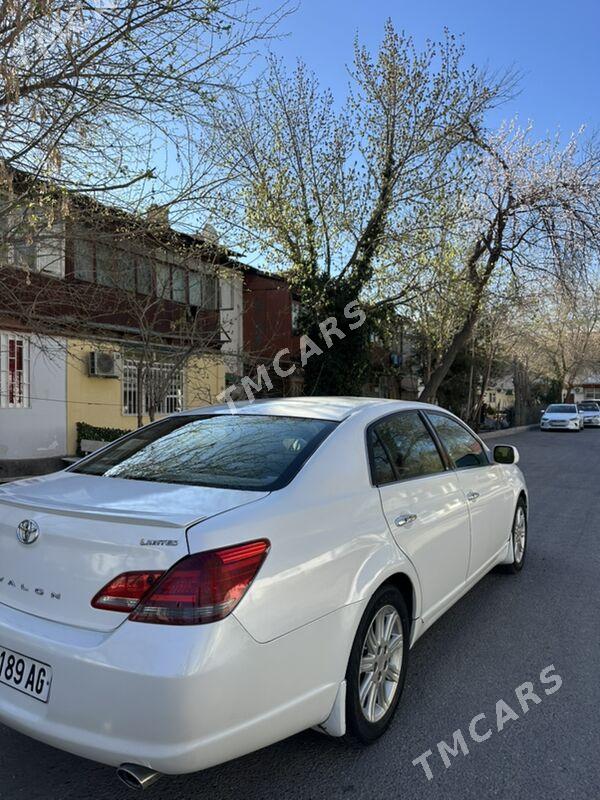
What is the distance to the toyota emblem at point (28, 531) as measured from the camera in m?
2.41

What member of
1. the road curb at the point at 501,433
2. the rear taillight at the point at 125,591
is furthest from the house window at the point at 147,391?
the road curb at the point at 501,433

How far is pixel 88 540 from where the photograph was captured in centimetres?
228

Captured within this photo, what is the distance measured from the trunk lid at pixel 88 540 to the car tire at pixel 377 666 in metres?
0.88

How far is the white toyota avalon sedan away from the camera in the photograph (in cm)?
205

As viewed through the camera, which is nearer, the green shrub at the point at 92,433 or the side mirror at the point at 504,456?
the side mirror at the point at 504,456

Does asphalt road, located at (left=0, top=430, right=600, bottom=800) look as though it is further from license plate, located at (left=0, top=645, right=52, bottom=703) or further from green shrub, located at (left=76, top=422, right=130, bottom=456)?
green shrub, located at (left=76, top=422, right=130, bottom=456)

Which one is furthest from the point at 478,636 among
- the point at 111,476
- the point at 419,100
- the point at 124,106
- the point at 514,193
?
the point at 514,193

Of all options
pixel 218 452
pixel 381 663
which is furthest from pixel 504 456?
pixel 218 452

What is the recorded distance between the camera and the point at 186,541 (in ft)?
7.04

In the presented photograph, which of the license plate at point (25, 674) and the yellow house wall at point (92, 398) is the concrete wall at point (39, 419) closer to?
the yellow house wall at point (92, 398)

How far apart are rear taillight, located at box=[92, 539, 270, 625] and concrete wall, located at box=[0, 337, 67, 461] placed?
10.6 m

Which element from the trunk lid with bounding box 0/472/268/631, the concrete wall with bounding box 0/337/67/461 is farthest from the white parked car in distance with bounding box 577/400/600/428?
the trunk lid with bounding box 0/472/268/631

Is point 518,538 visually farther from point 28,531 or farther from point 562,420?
point 562,420

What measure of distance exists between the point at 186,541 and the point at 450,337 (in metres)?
18.5
